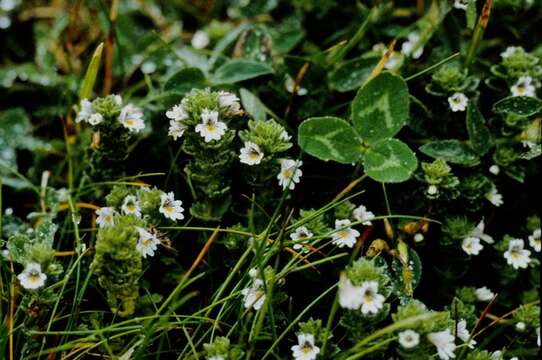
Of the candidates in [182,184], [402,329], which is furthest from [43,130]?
[402,329]

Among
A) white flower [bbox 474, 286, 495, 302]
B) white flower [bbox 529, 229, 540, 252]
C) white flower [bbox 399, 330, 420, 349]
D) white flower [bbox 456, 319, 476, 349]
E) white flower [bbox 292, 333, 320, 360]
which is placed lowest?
white flower [bbox 474, 286, 495, 302]

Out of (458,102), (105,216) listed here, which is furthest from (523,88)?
(105,216)

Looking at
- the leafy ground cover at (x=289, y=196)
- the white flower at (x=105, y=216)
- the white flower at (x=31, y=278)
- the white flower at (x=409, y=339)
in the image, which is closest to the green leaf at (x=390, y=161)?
the leafy ground cover at (x=289, y=196)

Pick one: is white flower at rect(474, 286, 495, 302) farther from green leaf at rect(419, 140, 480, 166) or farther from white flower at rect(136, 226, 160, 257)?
white flower at rect(136, 226, 160, 257)

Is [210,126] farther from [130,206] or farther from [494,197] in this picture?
[494,197]

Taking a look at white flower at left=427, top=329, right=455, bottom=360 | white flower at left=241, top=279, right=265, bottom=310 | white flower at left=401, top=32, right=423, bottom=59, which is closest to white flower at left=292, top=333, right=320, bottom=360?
white flower at left=241, top=279, right=265, bottom=310

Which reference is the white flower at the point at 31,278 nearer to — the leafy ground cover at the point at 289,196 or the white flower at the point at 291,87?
the leafy ground cover at the point at 289,196
